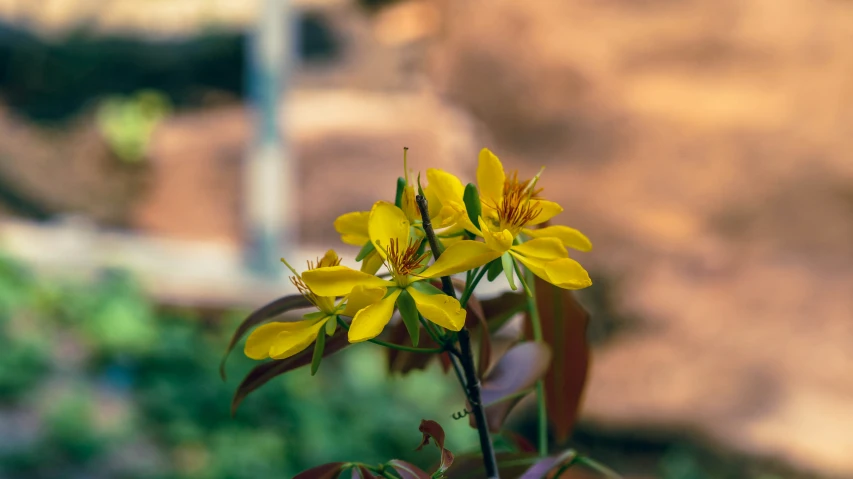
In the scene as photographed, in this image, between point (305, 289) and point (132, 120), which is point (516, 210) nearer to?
point (305, 289)

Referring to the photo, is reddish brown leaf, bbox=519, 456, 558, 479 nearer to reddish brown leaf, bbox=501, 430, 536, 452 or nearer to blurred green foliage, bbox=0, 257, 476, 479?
Answer: reddish brown leaf, bbox=501, 430, 536, 452

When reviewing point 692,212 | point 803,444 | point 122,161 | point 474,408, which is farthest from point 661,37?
point 474,408

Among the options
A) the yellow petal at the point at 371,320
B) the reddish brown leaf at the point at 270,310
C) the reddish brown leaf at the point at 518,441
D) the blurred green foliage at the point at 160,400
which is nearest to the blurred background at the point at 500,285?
the blurred green foliage at the point at 160,400

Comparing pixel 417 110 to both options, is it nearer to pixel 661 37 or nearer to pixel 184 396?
pixel 661 37

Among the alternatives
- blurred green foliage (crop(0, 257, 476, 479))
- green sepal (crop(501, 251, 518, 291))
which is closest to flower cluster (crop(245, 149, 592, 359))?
green sepal (crop(501, 251, 518, 291))

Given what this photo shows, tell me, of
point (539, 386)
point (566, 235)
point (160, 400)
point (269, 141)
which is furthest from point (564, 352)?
point (269, 141)

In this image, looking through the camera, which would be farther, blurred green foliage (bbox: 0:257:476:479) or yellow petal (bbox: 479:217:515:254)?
blurred green foliage (bbox: 0:257:476:479)

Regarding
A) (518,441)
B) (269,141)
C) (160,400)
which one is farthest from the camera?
(269,141)
